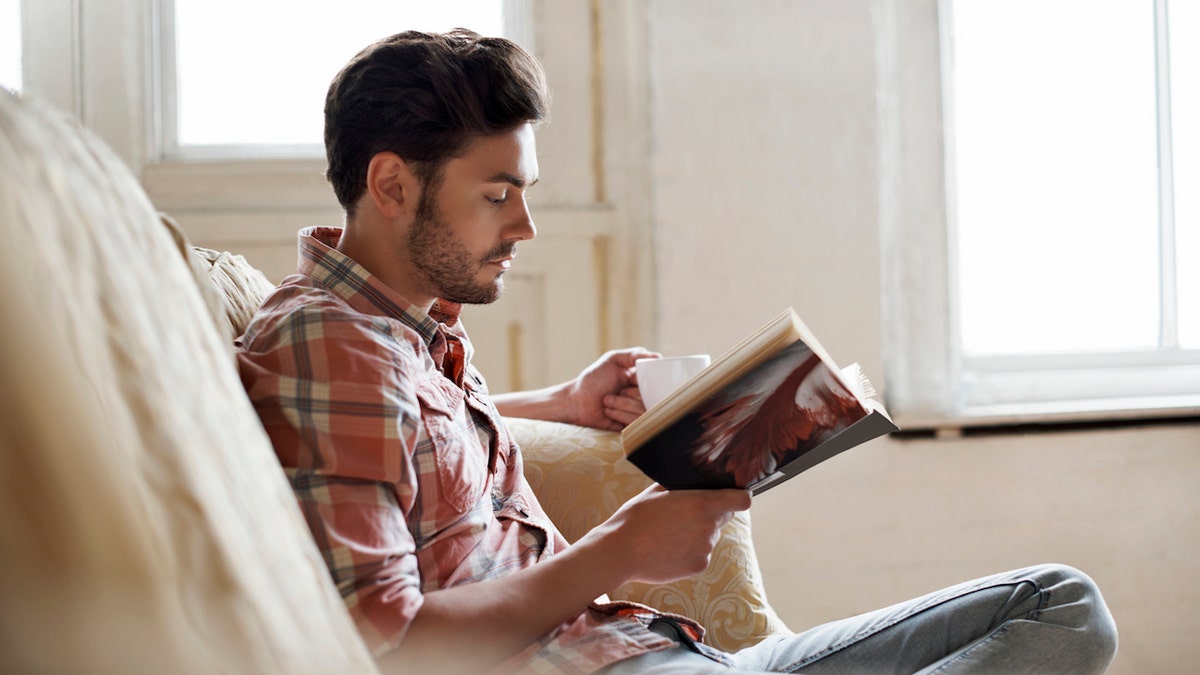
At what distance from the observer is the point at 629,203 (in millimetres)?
1960

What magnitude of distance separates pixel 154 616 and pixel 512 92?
0.76 metres

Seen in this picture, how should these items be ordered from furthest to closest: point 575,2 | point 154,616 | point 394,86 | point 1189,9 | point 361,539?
1. point 1189,9
2. point 575,2
3. point 394,86
4. point 361,539
5. point 154,616

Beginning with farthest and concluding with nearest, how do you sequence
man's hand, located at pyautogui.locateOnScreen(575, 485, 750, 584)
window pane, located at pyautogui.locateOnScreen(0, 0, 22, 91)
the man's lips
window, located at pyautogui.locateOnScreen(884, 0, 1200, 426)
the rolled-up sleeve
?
window, located at pyautogui.locateOnScreen(884, 0, 1200, 426), window pane, located at pyautogui.locateOnScreen(0, 0, 22, 91), the man's lips, man's hand, located at pyautogui.locateOnScreen(575, 485, 750, 584), the rolled-up sleeve

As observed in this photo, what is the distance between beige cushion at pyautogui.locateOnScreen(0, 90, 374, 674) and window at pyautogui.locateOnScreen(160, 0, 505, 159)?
62.5 inches

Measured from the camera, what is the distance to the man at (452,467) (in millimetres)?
759

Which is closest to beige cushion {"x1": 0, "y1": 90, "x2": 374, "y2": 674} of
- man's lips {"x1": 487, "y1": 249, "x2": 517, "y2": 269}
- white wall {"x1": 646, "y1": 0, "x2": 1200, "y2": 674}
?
man's lips {"x1": 487, "y1": 249, "x2": 517, "y2": 269}

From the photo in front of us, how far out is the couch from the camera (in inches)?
14.6

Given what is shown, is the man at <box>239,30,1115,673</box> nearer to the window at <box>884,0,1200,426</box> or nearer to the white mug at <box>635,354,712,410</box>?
the white mug at <box>635,354,712,410</box>

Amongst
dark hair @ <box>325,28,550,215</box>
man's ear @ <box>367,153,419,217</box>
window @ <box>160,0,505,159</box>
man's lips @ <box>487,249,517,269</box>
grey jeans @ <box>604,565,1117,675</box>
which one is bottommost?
grey jeans @ <box>604,565,1117,675</box>

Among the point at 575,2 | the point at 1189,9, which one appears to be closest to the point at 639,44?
the point at 575,2

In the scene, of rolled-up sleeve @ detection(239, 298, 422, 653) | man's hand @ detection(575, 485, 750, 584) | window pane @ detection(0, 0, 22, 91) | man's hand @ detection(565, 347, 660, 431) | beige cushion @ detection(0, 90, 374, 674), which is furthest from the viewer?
window pane @ detection(0, 0, 22, 91)

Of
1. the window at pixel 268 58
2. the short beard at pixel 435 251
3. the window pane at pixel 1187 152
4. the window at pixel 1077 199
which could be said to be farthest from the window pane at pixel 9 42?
the window pane at pixel 1187 152

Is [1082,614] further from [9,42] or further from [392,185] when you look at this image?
[9,42]

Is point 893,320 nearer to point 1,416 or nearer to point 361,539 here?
point 361,539
